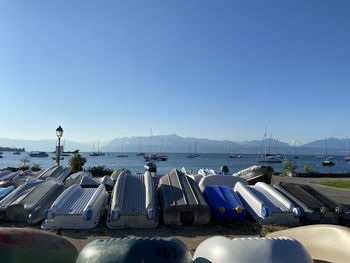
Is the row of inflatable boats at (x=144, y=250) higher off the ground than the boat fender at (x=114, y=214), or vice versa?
the row of inflatable boats at (x=144, y=250)

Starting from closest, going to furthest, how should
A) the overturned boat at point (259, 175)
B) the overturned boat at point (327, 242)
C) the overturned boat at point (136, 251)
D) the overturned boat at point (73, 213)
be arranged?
the overturned boat at point (136, 251) < the overturned boat at point (327, 242) < the overturned boat at point (73, 213) < the overturned boat at point (259, 175)

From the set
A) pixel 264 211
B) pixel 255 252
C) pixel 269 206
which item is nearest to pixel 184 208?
pixel 264 211

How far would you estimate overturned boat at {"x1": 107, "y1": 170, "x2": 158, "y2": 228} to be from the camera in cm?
859

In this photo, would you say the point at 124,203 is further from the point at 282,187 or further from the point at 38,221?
the point at 282,187

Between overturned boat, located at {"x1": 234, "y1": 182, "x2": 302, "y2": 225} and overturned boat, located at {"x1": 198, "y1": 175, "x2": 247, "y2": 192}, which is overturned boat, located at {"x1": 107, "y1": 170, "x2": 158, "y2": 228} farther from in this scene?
overturned boat, located at {"x1": 198, "y1": 175, "x2": 247, "y2": 192}

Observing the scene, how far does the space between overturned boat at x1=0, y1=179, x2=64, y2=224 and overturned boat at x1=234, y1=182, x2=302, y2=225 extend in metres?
5.16

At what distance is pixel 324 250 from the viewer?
5.27 metres

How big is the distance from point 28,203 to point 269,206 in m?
6.01

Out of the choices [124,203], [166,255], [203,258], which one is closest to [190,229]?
[124,203]

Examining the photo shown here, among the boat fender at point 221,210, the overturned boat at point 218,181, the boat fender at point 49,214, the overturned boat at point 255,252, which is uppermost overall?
the overturned boat at point 218,181

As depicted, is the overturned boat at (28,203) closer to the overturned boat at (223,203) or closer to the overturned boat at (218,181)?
the overturned boat at (223,203)

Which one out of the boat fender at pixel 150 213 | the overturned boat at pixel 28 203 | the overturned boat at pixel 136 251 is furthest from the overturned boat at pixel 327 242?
the overturned boat at pixel 28 203

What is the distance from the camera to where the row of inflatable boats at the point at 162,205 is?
8.62 metres

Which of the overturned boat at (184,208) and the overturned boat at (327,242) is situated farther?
the overturned boat at (184,208)
